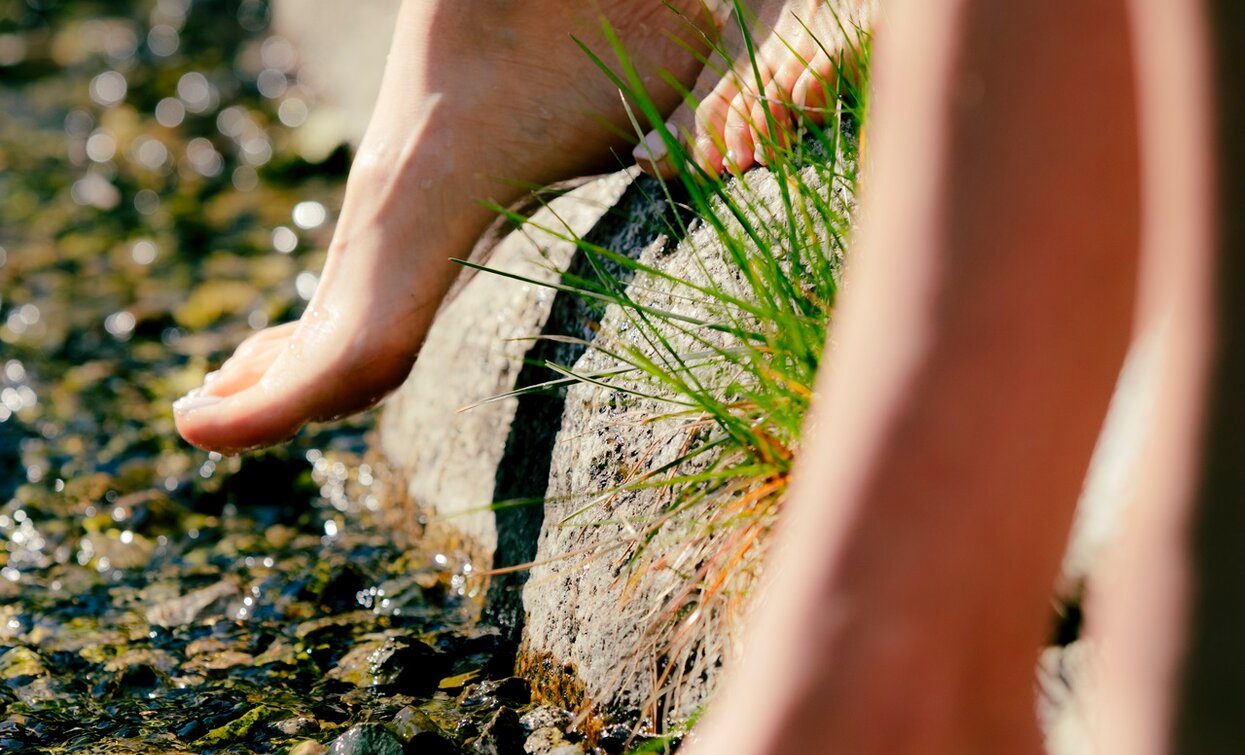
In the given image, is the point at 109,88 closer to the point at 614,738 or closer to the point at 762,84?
the point at 762,84

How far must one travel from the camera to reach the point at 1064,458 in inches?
32.1

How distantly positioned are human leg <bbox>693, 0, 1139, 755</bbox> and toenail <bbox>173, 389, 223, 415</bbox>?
1.19m

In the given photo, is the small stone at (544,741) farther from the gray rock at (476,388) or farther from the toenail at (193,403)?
the toenail at (193,403)

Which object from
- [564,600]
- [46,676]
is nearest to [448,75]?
[564,600]

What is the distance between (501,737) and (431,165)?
2.77 feet

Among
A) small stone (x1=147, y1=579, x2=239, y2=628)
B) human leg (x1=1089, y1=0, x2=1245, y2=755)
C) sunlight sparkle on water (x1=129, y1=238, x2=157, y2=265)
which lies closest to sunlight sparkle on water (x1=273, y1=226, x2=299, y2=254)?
sunlight sparkle on water (x1=129, y1=238, x2=157, y2=265)

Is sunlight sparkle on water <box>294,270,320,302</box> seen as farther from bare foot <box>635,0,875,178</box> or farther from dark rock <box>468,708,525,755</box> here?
dark rock <box>468,708,525,755</box>

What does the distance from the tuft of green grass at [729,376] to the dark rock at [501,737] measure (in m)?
0.17

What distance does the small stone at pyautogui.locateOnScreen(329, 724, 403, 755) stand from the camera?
1.25 metres

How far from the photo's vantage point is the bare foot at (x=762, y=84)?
1442 mm

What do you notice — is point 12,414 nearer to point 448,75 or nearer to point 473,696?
point 448,75

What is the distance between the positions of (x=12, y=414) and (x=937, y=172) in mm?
2043

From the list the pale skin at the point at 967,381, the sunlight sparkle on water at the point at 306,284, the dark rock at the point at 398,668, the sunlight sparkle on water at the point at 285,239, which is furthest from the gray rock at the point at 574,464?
the sunlight sparkle on water at the point at 285,239

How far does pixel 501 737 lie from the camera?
129 centimetres
